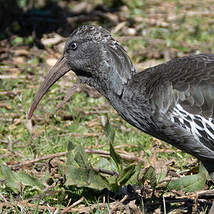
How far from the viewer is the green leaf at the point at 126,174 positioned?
4370mm

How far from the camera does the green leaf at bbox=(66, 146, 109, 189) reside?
427cm

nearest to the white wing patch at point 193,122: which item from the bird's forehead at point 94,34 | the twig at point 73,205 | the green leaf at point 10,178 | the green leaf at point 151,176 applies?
the green leaf at point 151,176

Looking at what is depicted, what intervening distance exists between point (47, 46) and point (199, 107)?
422 centimetres

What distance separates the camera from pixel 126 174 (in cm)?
443

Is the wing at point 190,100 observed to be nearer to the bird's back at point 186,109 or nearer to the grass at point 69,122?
the bird's back at point 186,109

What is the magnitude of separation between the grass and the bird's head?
2.50 ft

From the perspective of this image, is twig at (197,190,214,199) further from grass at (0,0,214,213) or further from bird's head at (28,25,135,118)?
bird's head at (28,25,135,118)

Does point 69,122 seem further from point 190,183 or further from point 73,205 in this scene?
point 190,183

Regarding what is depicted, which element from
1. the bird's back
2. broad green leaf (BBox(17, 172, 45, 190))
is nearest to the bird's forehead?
the bird's back

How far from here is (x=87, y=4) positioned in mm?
9633

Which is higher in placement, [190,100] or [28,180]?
[190,100]

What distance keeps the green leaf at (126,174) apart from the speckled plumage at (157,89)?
366 millimetres

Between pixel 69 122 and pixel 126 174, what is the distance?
1942 mm

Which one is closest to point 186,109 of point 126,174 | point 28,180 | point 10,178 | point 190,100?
point 190,100
